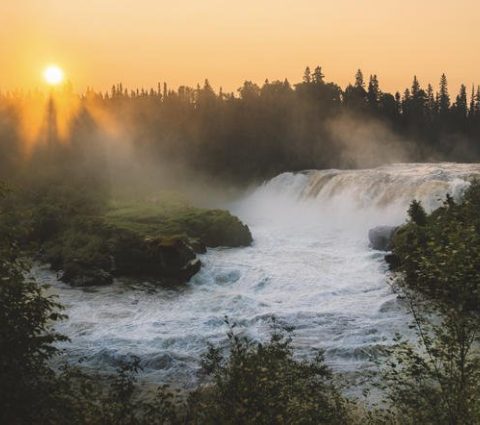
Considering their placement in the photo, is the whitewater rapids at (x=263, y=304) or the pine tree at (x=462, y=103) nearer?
the whitewater rapids at (x=263, y=304)

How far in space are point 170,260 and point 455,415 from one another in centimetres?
1934

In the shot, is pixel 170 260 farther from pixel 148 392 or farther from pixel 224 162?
pixel 224 162

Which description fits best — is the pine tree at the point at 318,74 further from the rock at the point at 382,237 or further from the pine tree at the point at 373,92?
the rock at the point at 382,237

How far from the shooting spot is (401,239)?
24875mm

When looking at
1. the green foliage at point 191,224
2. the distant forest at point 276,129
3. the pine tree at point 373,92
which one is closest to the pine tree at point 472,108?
the distant forest at point 276,129

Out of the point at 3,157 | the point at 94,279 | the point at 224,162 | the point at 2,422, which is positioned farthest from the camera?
the point at 224,162

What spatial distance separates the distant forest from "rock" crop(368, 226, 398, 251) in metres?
40.4

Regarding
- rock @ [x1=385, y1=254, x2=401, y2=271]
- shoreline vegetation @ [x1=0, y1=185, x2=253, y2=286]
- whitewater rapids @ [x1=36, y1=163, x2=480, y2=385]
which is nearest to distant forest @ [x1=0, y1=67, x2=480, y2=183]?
shoreline vegetation @ [x1=0, y1=185, x2=253, y2=286]

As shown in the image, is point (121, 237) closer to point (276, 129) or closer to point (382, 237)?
point (382, 237)

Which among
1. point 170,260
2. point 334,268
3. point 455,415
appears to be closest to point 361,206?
point 334,268

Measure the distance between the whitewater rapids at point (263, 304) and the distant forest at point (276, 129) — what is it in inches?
1464

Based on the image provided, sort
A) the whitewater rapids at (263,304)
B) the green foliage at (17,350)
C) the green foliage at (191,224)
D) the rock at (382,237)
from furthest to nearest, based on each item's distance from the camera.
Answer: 1. the green foliage at (191,224)
2. the rock at (382,237)
3. the whitewater rapids at (263,304)
4. the green foliage at (17,350)

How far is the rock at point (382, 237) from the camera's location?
28.9 metres

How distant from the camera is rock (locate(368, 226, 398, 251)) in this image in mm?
28939
